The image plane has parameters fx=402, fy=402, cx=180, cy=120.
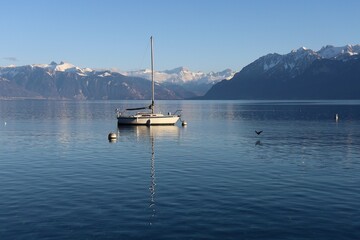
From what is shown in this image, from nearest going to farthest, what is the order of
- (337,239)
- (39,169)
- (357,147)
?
1. (337,239)
2. (39,169)
3. (357,147)

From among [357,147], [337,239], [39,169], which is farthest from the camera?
[357,147]

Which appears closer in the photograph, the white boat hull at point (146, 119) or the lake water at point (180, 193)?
the lake water at point (180, 193)

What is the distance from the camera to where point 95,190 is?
34969 mm

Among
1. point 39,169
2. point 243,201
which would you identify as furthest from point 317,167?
point 39,169

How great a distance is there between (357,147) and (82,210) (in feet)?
168

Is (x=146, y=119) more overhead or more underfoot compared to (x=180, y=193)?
more overhead

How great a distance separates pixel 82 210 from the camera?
28609mm

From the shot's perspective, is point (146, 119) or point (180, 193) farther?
point (146, 119)

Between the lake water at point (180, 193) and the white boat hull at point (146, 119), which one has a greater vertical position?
the white boat hull at point (146, 119)

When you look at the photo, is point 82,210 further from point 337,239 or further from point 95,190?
point 337,239

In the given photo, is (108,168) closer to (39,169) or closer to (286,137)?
(39,169)

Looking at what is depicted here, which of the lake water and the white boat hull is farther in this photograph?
the white boat hull

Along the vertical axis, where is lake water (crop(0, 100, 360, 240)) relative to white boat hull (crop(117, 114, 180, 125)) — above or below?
below

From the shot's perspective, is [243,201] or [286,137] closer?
[243,201]
